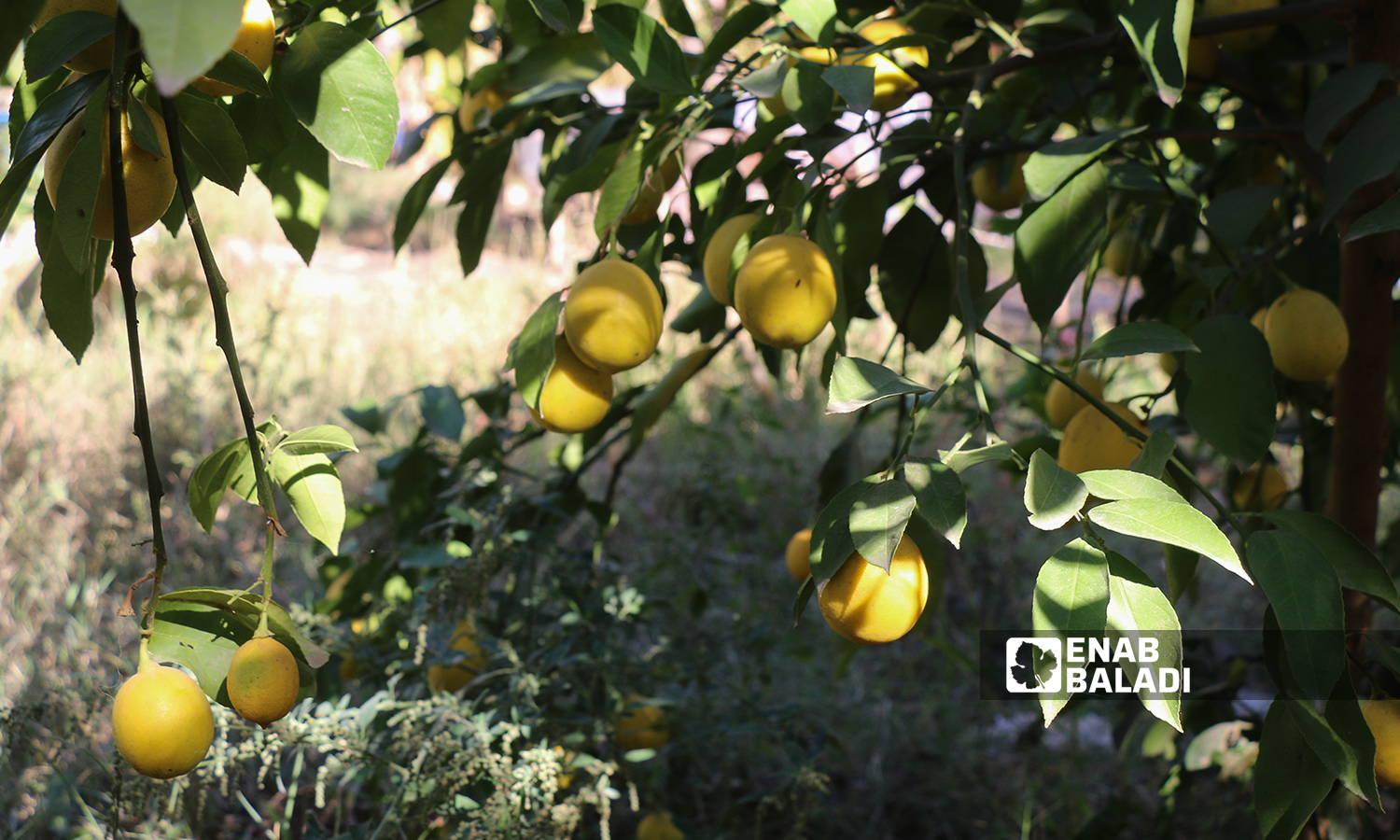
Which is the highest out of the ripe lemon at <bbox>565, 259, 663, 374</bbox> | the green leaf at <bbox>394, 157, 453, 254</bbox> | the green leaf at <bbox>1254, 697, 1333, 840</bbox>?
the green leaf at <bbox>394, 157, 453, 254</bbox>

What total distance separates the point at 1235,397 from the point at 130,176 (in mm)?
568

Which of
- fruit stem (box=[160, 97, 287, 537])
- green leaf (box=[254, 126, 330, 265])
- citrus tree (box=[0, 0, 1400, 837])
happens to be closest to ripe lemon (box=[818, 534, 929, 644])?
citrus tree (box=[0, 0, 1400, 837])

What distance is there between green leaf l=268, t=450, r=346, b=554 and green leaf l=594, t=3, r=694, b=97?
0.88 ft

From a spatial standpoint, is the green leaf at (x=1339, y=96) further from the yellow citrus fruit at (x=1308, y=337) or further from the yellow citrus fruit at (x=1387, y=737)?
the yellow citrus fruit at (x=1387, y=737)

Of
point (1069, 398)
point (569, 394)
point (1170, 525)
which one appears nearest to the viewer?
point (1170, 525)

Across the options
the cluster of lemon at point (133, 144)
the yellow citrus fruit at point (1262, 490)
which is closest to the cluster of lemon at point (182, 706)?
the cluster of lemon at point (133, 144)

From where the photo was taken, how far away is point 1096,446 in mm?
520

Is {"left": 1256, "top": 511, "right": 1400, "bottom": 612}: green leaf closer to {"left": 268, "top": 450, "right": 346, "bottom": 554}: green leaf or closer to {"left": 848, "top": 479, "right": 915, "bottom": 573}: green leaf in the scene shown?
{"left": 848, "top": 479, "right": 915, "bottom": 573}: green leaf

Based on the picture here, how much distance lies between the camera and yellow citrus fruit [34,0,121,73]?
36 cm

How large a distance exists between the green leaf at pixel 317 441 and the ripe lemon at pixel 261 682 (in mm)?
93

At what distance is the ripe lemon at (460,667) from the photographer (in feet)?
2.76

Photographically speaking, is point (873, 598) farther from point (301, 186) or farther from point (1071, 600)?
point (301, 186)

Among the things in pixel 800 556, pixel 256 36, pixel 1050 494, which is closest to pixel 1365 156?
pixel 1050 494

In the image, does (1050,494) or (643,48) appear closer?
(1050,494)
